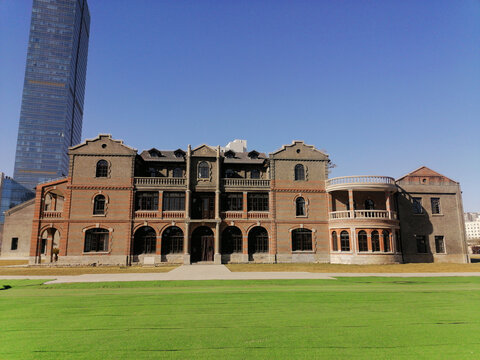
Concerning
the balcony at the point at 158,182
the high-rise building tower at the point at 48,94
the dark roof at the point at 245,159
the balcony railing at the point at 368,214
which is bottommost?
the balcony railing at the point at 368,214

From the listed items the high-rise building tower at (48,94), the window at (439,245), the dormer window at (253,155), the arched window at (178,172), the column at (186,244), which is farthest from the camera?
the high-rise building tower at (48,94)

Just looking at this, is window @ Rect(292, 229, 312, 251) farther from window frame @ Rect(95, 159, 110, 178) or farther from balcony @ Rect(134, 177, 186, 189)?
window frame @ Rect(95, 159, 110, 178)

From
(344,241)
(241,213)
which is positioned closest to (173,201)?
(241,213)

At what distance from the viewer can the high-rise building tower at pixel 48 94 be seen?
140 metres

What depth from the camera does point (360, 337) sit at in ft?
21.0

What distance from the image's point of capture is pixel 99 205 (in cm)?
3128

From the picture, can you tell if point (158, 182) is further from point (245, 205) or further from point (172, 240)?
point (245, 205)

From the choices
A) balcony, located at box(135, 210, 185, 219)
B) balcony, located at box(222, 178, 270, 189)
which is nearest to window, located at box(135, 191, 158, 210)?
balcony, located at box(135, 210, 185, 219)

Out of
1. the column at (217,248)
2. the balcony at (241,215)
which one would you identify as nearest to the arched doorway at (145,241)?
the column at (217,248)

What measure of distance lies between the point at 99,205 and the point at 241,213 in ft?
49.1

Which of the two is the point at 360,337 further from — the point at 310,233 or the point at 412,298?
the point at 310,233

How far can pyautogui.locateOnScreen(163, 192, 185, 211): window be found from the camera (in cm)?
3206

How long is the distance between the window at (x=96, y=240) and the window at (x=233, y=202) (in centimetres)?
1276

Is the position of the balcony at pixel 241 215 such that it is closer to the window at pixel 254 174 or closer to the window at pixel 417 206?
the window at pixel 254 174
